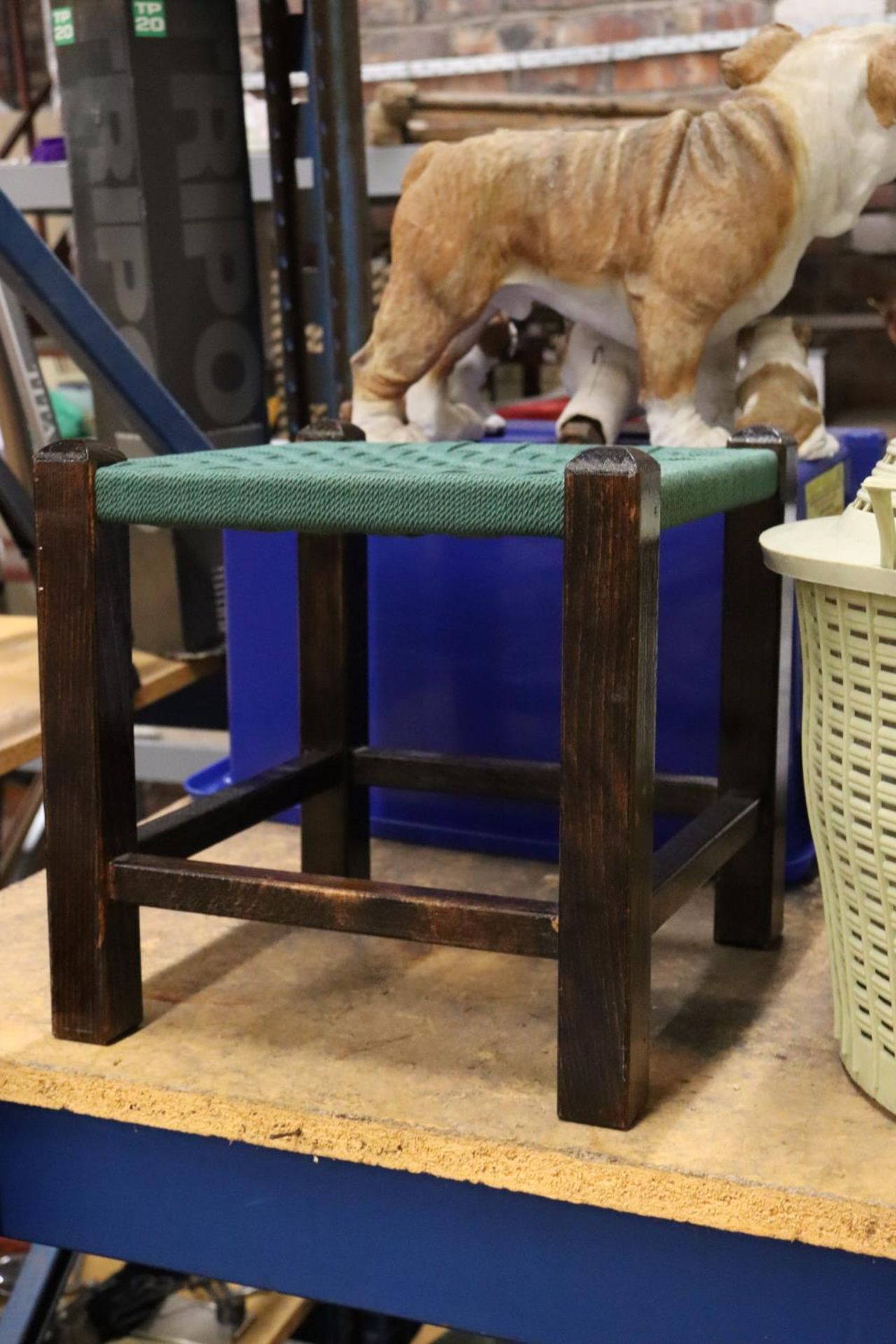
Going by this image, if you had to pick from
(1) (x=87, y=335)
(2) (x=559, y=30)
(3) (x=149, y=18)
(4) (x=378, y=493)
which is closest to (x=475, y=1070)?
(4) (x=378, y=493)

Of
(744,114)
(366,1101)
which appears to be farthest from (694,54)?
(366,1101)

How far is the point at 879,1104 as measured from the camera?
0.77 meters

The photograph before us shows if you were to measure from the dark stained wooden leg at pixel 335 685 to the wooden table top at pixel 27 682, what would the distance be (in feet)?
1.37

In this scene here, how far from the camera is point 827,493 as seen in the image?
112 cm

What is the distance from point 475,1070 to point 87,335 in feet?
3.13

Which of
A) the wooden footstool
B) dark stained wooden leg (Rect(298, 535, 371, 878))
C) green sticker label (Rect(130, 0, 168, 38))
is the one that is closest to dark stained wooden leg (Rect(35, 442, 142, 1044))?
the wooden footstool

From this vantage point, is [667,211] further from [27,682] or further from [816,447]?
[27,682]

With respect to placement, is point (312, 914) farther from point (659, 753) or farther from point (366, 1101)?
point (659, 753)

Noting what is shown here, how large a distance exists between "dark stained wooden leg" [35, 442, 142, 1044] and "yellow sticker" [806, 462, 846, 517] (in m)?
0.51

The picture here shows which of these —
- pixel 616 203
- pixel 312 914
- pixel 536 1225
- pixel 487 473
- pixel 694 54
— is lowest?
pixel 536 1225

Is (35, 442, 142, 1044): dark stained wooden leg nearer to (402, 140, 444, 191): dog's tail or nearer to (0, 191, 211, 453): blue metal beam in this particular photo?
(402, 140, 444, 191): dog's tail

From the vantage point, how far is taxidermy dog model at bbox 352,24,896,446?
1.04 m

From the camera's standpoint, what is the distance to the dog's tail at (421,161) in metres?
1.14

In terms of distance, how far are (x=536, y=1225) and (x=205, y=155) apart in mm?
1328
